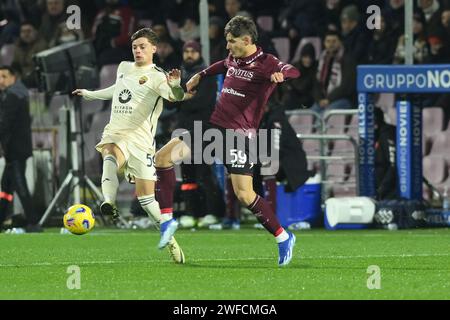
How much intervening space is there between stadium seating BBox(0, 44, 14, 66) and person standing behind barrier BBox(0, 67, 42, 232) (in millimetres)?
5968

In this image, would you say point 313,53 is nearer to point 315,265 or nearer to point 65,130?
point 65,130

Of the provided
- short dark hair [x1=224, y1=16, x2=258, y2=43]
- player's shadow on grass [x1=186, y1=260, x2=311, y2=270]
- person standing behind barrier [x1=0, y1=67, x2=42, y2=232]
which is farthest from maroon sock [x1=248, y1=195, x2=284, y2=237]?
person standing behind barrier [x1=0, y1=67, x2=42, y2=232]

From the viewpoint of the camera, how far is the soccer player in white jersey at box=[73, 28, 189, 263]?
1191 centimetres

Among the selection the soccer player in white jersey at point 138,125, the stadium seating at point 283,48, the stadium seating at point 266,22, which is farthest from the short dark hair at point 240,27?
the stadium seating at point 266,22

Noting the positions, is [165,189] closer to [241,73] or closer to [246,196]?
[246,196]

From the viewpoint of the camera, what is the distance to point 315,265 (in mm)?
11711

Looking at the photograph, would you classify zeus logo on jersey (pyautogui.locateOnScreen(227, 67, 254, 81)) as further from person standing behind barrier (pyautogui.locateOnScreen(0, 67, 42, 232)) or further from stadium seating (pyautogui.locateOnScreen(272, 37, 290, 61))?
stadium seating (pyautogui.locateOnScreen(272, 37, 290, 61))

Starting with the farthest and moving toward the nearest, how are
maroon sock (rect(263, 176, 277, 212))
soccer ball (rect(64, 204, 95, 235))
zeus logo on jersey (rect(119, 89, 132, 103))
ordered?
maroon sock (rect(263, 176, 277, 212)), zeus logo on jersey (rect(119, 89, 132, 103)), soccer ball (rect(64, 204, 95, 235))

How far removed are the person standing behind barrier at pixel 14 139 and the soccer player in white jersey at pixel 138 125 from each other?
16.5ft

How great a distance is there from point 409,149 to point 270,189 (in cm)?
173

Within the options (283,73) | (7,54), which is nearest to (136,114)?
(283,73)

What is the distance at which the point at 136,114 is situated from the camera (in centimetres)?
1235

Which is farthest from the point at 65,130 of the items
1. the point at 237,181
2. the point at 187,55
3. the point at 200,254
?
the point at 237,181
